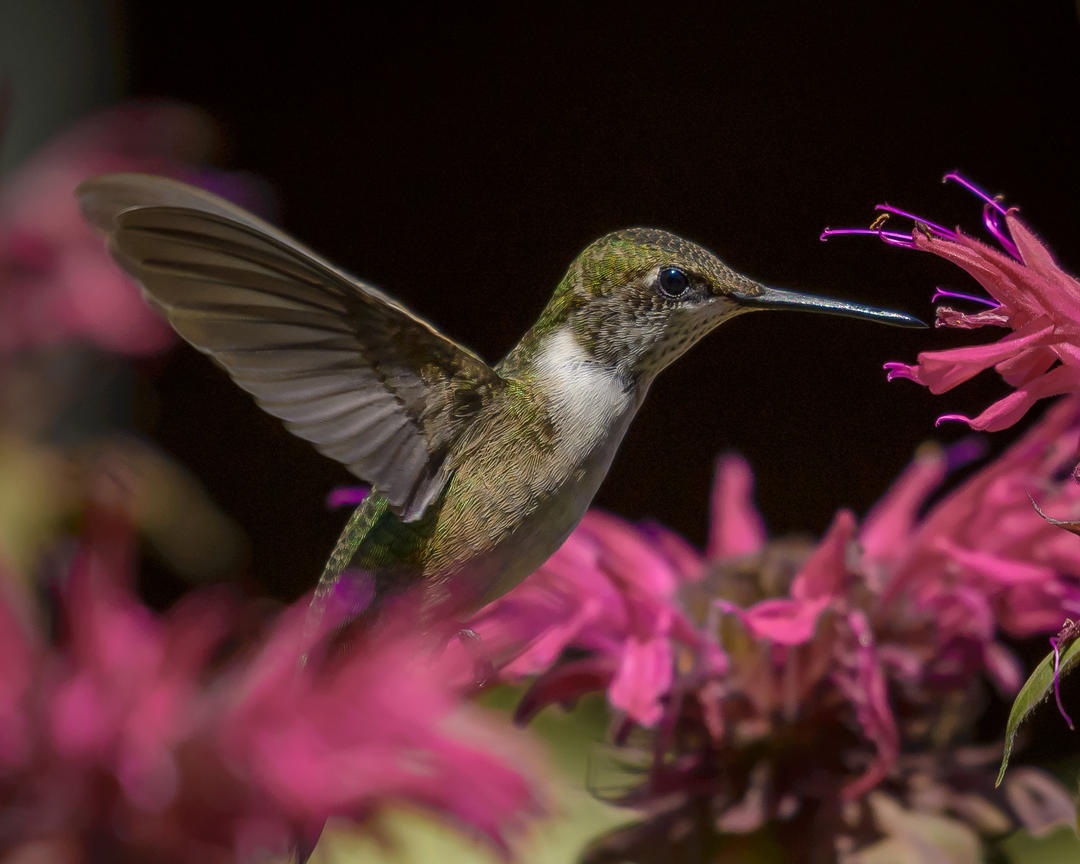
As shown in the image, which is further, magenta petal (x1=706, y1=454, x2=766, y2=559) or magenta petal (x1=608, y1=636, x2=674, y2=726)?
magenta petal (x1=706, y1=454, x2=766, y2=559)

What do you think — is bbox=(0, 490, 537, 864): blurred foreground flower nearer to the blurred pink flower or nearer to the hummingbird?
the hummingbird

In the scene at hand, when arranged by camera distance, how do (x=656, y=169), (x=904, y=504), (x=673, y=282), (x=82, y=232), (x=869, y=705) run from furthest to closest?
(x=656, y=169) < (x=82, y=232) < (x=904, y=504) < (x=869, y=705) < (x=673, y=282)

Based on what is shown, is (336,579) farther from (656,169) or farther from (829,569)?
(656,169)

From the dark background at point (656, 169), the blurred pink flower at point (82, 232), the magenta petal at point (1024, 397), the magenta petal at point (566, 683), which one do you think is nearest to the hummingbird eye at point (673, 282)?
the magenta petal at point (1024, 397)

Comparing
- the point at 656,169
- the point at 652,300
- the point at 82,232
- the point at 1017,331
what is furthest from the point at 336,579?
the point at 656,169

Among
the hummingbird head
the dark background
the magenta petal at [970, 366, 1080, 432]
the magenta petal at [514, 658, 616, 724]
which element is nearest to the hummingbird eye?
the hummingbird head
